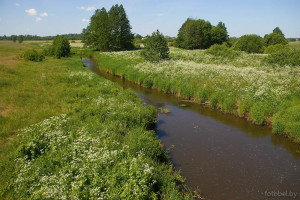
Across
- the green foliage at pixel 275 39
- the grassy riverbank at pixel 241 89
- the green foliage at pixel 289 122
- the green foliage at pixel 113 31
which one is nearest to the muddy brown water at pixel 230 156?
the green foliage at pixel 289 122

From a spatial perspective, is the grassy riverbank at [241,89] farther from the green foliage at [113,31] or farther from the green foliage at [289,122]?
the green foliage at [113,31]

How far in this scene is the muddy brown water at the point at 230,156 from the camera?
827 centimetres

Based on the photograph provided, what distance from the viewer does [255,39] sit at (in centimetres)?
4806

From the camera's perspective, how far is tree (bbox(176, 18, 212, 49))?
62828 mm

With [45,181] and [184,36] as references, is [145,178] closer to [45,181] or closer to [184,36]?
[45,181]

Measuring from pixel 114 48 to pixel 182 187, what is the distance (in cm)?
6079

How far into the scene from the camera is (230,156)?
10.5 meters

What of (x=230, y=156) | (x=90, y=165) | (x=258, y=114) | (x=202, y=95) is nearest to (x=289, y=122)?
(x=258, y=114)

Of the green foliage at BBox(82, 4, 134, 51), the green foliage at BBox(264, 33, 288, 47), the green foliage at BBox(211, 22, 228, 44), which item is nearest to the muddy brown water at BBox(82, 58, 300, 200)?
the green foliage at BBox(264, 33, 288, 47)

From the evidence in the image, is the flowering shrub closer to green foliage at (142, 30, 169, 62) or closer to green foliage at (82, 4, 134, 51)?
green foliage at (142, 30, 169, 62)

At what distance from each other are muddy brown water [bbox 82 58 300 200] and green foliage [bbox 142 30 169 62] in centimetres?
1746

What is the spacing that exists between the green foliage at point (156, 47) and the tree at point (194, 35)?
3530cm

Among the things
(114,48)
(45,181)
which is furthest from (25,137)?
(114,48)

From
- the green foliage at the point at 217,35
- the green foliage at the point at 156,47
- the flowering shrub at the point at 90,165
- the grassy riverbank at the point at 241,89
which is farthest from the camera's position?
the green foliage at the point at 217,35
